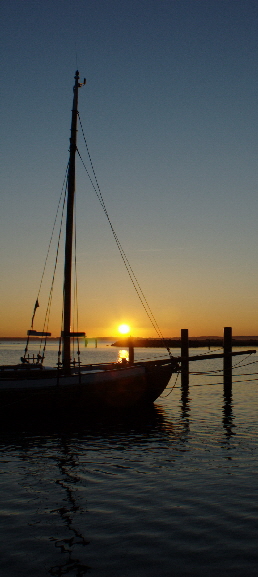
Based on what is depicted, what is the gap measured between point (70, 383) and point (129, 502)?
11.2 metres

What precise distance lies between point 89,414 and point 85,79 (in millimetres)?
16771

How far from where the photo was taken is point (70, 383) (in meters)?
21.2

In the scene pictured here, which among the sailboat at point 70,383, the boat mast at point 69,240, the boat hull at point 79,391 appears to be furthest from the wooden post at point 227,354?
the boat mast at point 69,240

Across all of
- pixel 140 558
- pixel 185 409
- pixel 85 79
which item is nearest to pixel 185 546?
pixel 140 558

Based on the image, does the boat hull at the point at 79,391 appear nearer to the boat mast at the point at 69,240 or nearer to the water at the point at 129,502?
the boat mast at the point at 69,240

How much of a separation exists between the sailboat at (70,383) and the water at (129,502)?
5.54 ft

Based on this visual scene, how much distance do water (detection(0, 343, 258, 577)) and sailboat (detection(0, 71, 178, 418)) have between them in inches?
66.5

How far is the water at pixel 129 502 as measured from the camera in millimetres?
7582

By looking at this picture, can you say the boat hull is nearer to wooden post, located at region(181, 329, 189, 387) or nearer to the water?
the water

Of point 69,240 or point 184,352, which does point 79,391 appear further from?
point 184,352

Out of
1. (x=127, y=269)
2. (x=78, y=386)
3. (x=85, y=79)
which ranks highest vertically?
(x=85, y=79)

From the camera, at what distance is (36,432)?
18.8 metres

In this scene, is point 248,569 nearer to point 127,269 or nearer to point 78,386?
point 78,386

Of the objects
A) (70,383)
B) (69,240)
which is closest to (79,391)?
(70,383)
